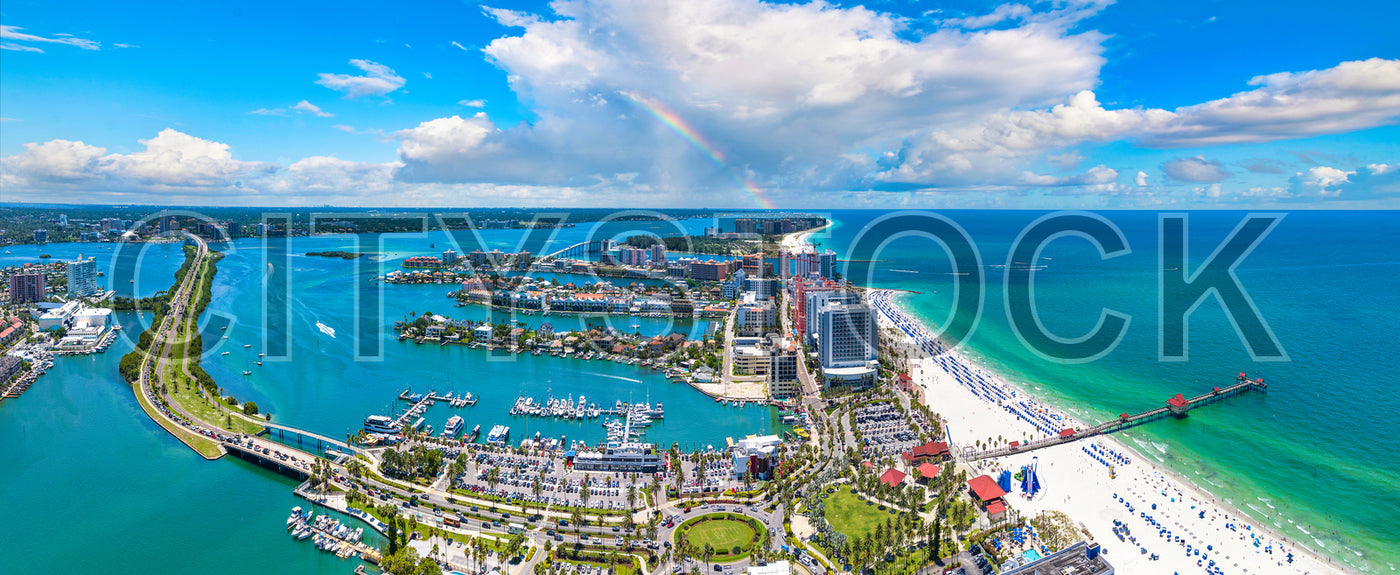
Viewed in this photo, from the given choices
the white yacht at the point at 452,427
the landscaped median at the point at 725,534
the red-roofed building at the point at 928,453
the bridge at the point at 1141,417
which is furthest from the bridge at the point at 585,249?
the landscaped median at the point at 725,534

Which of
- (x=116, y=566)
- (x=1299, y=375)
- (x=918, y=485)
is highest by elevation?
(x=1299, y=375)

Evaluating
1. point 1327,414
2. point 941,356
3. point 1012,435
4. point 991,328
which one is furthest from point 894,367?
point 1327,414

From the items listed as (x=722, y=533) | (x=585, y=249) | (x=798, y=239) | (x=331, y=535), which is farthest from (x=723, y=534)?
(x=798, y=239)

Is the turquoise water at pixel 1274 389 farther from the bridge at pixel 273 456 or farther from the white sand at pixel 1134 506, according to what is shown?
the bridge at pixel 273 456

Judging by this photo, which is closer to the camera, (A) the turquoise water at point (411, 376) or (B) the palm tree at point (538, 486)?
(B) the palm tree at point (538, 486)

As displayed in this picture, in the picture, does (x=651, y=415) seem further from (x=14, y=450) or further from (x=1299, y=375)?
(x=1299, y=375)

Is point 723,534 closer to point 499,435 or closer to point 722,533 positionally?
point 722,533

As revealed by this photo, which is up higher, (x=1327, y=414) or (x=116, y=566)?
(x=1327, y=414)
